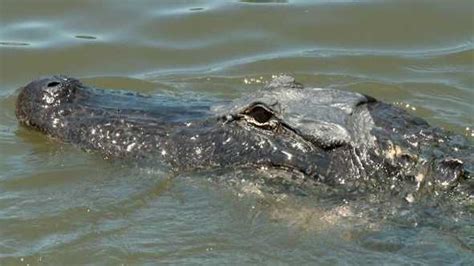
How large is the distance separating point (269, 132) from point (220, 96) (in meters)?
2.38

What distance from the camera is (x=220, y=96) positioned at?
9000 millimetres

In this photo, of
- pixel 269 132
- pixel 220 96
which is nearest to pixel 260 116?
pixel 269 132

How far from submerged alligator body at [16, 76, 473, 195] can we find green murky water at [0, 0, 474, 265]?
6.4 inches

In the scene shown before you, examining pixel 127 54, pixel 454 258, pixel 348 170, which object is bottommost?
pixel 454 258

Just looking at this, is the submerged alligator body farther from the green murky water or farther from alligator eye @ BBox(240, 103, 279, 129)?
the green murky water

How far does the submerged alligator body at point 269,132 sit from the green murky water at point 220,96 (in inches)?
6.4

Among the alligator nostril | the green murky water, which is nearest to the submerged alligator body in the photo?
the alligator nostril

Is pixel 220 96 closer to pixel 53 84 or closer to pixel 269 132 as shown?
pixel 53 84

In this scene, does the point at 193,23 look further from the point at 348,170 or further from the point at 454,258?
the point at 454,258

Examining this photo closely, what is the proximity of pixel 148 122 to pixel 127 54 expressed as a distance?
3.20m

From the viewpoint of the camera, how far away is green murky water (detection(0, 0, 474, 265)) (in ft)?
19.6

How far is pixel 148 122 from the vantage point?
7.13 metres

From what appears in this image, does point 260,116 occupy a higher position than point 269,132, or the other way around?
point 260,116

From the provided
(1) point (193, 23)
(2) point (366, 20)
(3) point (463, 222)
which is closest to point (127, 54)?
(1) point (193, 23)
